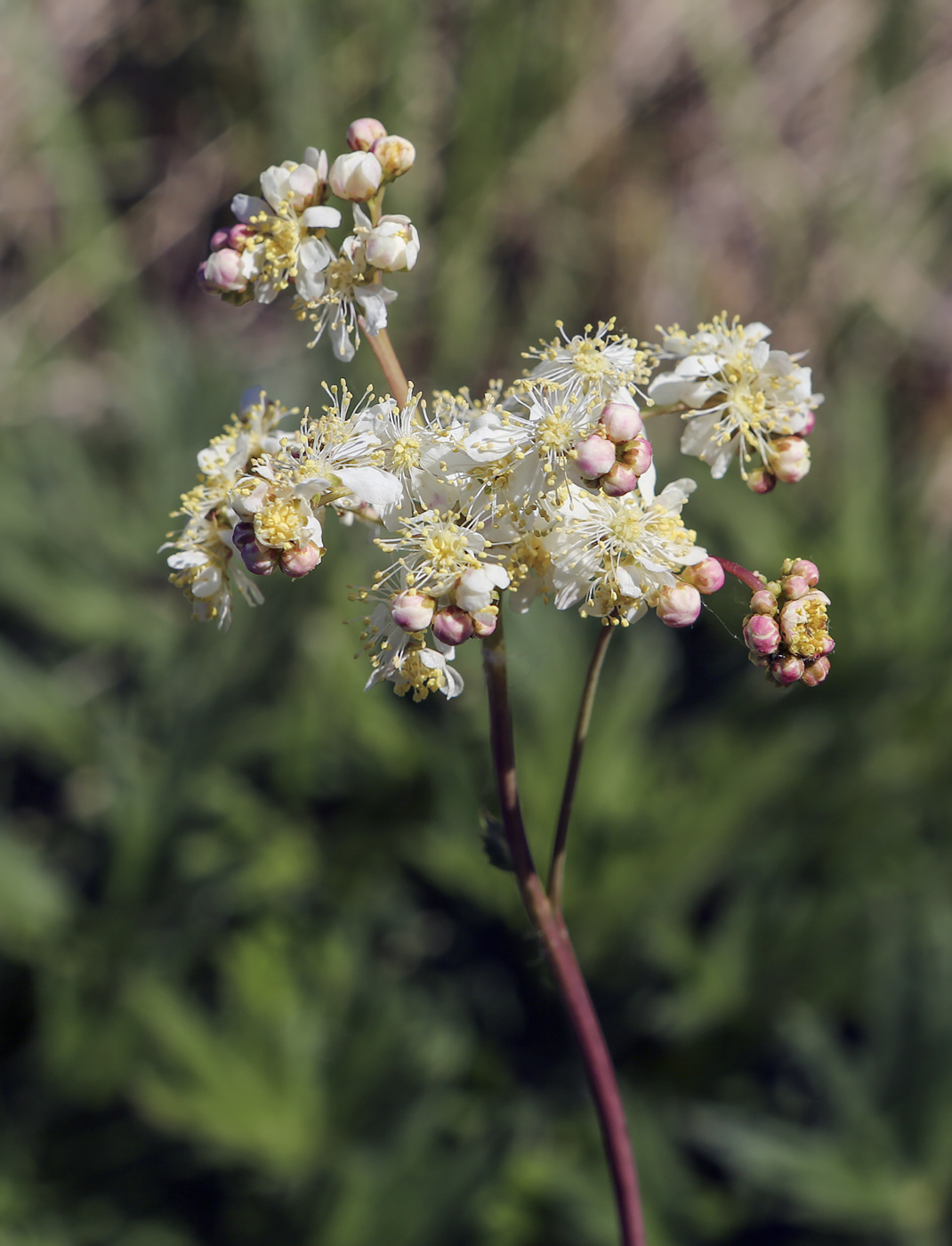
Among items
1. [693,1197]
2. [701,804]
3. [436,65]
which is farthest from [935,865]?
[436,65]

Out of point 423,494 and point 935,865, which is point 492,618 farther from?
point 935,865

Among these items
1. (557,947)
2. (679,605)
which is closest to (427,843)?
(557,947)

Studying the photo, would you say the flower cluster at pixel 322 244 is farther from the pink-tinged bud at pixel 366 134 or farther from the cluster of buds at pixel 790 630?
the cluster of buds at pixel 790 630

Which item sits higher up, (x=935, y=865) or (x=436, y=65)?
(x=436, y=65)

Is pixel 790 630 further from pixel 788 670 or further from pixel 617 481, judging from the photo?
pixel 617 481

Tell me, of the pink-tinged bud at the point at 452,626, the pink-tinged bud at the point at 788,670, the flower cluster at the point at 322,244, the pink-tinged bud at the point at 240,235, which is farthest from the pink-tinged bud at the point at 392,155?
the pink-tinged bud at the point at 788,670

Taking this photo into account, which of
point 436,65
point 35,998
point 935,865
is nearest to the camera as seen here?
point 935,865

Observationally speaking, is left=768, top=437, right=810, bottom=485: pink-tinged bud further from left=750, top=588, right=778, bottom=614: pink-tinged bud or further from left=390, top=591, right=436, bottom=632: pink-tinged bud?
left=390, top=591, right=436, bottom=632: pink-tinged bud

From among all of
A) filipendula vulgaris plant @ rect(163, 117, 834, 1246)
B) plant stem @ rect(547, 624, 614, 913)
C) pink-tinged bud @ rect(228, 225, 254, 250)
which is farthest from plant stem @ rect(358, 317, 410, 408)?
plant stem @ rect(547, 624, 614, 913)
